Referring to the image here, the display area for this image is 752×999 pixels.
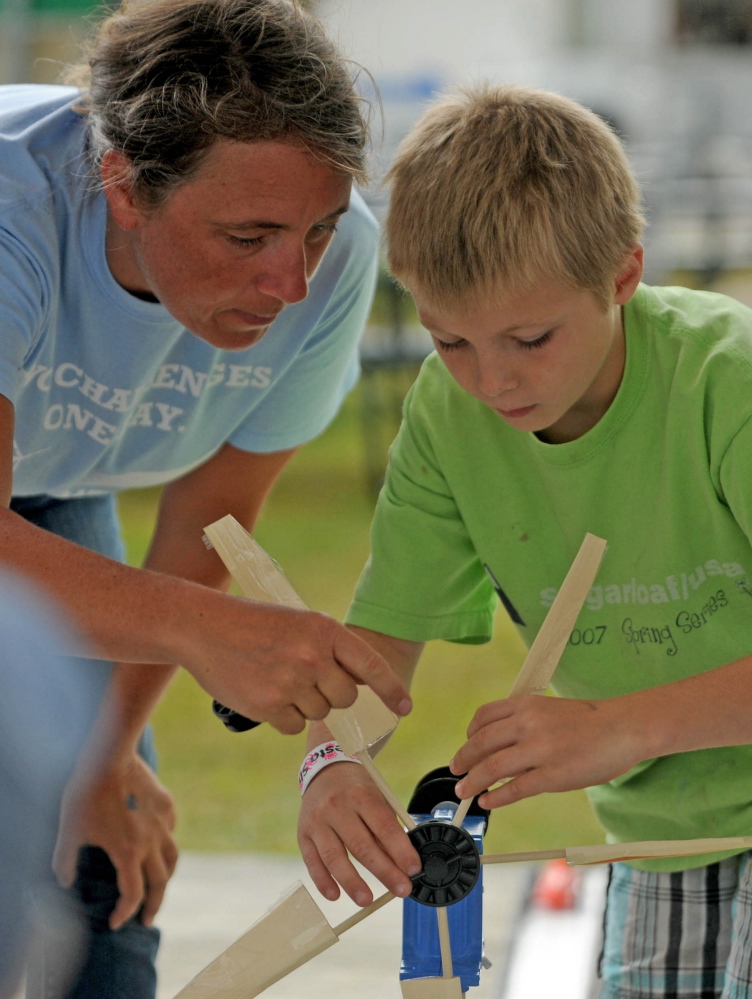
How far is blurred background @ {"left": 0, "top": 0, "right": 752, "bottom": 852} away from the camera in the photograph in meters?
2.95

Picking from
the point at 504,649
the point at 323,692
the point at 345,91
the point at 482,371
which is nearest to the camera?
the point at 323,692

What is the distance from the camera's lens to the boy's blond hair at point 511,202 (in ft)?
3.86

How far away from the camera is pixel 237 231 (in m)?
1.25

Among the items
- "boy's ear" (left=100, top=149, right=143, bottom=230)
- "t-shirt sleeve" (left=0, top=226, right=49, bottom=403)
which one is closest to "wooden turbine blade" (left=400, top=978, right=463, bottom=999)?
"t-shirt sleeve" (left=0, top=226, right=49, bottom=403)

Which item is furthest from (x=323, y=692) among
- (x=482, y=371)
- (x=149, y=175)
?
(x=149, y=175)

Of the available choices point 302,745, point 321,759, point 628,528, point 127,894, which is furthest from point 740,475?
point 302,745

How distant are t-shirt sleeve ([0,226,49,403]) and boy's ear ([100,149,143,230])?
10 centimetres

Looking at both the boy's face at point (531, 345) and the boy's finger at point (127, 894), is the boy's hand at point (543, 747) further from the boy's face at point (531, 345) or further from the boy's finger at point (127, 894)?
the boy's finger at point (127, 894)

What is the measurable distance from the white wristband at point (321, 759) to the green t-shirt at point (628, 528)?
198 mm

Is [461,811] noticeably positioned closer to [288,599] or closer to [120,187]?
[288,599]

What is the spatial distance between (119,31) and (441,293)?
1.51 ft

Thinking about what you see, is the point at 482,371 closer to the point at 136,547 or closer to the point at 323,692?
the point at 323,692

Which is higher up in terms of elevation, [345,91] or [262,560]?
[345,91]

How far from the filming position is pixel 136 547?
4.68m
